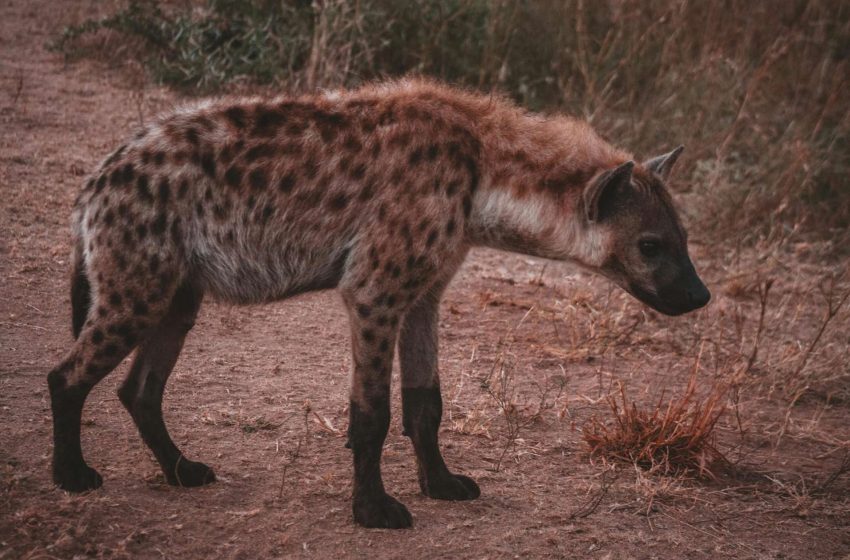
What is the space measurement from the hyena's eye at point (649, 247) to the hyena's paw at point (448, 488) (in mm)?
831

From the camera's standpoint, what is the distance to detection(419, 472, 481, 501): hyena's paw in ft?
9.45

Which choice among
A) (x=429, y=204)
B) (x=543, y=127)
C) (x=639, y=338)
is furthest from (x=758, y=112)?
(x=429, y=204)

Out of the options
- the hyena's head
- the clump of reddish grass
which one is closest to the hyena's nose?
the hyena's head

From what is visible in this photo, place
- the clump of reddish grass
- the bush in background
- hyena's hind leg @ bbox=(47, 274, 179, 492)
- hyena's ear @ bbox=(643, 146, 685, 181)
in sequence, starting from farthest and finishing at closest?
the bush in background < the clump of reddish grass < hyena's ear @ bbox=(643, 146, 685, 181) < hyena's hind leg @ bbox=(47, 274, 179, 492)

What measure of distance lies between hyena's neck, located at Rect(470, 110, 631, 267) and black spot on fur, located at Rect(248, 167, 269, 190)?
580 mm

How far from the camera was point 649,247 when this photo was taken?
282 cm

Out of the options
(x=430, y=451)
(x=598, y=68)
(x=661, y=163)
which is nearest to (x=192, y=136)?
(x=430, y=451)

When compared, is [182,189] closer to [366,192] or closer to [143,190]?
[143,190]

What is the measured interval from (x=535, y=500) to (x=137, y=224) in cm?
137

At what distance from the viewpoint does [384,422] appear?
267 cm

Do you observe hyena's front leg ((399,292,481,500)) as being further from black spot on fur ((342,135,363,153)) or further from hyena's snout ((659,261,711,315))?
hyena's snout ((659,261,711,315))

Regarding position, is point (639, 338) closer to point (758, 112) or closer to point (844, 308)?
point (844, 308)

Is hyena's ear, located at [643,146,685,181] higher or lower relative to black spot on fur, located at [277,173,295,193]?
higher

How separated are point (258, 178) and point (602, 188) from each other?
3.07 ft
